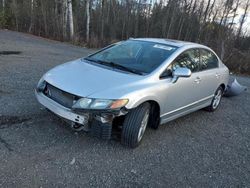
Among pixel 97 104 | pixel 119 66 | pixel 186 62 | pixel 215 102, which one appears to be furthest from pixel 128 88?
pixel 215 102

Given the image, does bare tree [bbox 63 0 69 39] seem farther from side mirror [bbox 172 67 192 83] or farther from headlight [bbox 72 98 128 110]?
headlight [bbox 72 98 128 110]

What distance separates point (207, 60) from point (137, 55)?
171 centimetres

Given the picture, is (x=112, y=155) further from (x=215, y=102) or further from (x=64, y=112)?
(x=215, y=102)

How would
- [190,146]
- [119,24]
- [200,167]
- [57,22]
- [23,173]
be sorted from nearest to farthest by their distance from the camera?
[23,173] → [200,167] → [190,146] → [57,22] → [119,24]

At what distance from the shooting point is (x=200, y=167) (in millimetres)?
3699

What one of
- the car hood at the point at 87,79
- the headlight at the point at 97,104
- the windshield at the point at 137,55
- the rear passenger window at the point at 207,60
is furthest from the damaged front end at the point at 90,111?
the rear passenger window at the point at 207,60

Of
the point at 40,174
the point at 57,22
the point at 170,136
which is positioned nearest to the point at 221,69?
the point at 170,136

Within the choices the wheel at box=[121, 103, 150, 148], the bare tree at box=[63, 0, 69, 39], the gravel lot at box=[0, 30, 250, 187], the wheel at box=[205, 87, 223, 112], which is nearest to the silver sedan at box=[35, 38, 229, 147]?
the wheel at box=[121, 103, 150, 148]

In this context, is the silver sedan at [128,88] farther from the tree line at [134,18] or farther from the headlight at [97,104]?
the tree line at [134,18]

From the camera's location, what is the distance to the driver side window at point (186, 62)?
4322 millimetres

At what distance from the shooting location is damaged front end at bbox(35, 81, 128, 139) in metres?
3.43

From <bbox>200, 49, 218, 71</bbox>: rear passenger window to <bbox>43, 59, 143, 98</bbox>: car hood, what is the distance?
1873 mm

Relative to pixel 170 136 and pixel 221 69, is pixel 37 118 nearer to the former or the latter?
pixel 170 136

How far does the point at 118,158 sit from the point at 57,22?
20.2 meters
